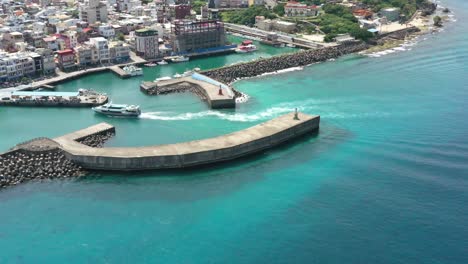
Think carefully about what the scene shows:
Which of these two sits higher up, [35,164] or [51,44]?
[51,44]

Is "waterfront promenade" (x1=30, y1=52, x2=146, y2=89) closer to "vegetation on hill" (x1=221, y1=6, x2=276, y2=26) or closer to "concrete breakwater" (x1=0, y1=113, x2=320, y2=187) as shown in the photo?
"concrete breakwater" (x1=0, y1=113, x2=320, y2=187)

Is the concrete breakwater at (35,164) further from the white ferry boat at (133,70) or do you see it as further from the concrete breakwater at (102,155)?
the white ferry boat at (133,70)

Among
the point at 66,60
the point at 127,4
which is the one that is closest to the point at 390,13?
the point at 127,4

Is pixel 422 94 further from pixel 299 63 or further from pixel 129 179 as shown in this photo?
pixel 129 179

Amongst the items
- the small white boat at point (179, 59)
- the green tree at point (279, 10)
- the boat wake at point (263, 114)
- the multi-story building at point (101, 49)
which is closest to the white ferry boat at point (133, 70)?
the multi-story building at point (101, 49)

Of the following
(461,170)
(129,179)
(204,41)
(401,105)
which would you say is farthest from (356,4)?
(129,179)

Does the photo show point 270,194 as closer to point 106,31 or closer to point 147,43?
point 147,43

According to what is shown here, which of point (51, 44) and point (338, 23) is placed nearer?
point (51, 44)
